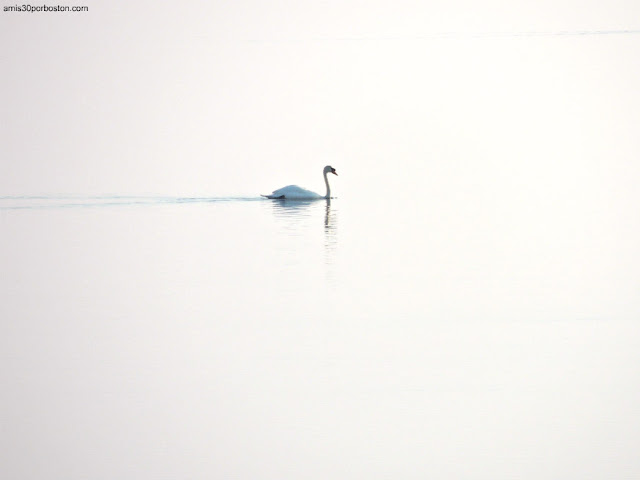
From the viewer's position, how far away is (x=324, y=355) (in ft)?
26.8

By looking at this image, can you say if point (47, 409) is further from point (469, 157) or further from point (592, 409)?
point (469, 157)

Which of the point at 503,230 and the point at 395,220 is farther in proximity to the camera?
the point at 395,220

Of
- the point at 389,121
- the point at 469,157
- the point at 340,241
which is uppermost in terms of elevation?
the point at 389,121

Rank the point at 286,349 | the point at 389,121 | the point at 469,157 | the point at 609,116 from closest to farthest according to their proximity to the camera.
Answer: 1. the point at 286,349
2. the point at 469,157
3. the point at 609,116
4. the point at 389,121

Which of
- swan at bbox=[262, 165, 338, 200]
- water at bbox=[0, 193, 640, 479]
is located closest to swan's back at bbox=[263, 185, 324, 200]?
swan at bbox=[262, 165, 338, 200]

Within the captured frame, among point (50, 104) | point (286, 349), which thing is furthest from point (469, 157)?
point (286, 349)

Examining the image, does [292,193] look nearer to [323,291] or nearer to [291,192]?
[291,192]

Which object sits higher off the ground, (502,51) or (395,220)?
(502,51)

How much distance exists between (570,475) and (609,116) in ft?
63.2

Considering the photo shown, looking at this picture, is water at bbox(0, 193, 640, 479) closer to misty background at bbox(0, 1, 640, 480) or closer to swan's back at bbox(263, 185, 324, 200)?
misty background at bbox(0, 1, 640, 480)

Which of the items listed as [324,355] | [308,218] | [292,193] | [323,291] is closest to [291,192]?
[292,193]

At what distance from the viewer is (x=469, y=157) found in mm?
22156

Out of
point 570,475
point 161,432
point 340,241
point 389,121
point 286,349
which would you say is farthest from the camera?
point 389,121

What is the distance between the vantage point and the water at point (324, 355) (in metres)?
6.65
